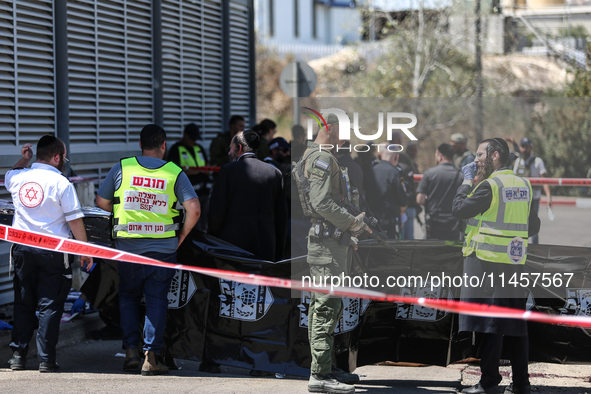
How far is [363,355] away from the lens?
563 centimetres

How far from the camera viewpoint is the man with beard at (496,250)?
505cm

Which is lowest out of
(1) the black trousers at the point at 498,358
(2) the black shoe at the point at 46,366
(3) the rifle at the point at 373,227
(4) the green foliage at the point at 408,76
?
(2) the black shoe at the point at 46,366

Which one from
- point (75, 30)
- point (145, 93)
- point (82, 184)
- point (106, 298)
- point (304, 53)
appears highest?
point (304, 53)

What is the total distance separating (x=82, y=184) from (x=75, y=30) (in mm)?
2253

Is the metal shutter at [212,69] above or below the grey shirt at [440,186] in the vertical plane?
above

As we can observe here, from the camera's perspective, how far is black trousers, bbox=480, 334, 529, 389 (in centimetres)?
509

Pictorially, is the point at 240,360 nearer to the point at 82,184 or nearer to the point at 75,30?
the point at 82,184

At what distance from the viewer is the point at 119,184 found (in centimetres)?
549

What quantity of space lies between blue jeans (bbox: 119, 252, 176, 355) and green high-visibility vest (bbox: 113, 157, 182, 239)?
22cm

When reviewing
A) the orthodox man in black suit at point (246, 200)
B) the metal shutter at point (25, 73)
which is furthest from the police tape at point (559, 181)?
the orthodox man in black suit at point (246, 200)

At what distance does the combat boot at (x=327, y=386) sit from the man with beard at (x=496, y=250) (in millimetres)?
920

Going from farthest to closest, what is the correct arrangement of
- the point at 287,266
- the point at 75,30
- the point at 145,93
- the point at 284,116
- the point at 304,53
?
the point at 304,53 → the point at 284,116 → the point at 145,93 → the point at 75,30 → the point at 287,266

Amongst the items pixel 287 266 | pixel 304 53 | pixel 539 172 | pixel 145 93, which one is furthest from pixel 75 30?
pixel 304 53

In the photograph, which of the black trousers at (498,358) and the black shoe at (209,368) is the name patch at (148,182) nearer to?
the black shoe at (209,368)
